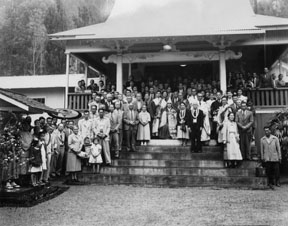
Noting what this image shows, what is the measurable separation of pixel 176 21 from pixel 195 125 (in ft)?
18.9

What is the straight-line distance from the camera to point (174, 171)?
9.54 m

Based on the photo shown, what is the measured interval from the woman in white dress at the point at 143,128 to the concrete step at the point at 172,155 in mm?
644

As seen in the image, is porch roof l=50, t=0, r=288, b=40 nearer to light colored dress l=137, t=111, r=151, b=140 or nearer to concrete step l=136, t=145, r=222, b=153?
light colored dress l=137, t=111, r=151, b=140

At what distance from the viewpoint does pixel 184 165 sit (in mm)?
9867

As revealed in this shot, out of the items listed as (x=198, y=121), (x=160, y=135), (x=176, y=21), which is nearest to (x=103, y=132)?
(x=160, y=135)

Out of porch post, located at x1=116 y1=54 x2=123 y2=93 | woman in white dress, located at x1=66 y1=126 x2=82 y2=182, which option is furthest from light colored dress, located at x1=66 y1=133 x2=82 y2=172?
porch post, located at x1=116 y1=54 x2=123 y2=93

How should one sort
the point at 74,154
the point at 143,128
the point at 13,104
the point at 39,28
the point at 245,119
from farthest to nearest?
the point at 39,28, the point at 143,128, the point at 245,119, the point at 74,154, the point at 13,104

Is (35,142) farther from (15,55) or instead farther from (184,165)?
(15,55)

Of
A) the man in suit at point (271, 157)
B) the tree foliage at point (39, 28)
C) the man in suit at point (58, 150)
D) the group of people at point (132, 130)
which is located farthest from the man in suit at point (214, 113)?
the tree foliage at point (39, 28)

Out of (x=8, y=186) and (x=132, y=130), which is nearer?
(x=8, y=186)

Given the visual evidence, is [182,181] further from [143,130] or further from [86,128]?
[86,128]

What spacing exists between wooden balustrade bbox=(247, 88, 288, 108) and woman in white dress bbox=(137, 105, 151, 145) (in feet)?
14.7

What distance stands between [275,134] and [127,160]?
446 centimetres

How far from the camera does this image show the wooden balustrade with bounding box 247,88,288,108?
42.5 feet
